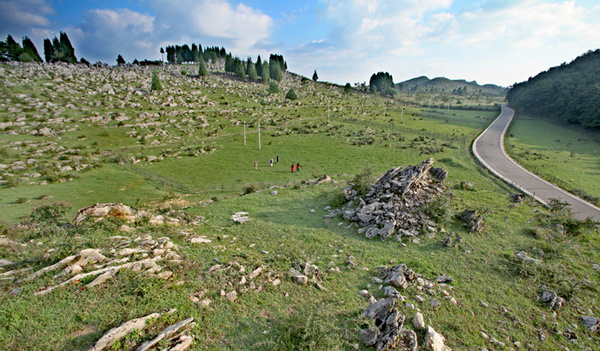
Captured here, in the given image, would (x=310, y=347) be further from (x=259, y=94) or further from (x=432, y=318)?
(x=259, y=94)

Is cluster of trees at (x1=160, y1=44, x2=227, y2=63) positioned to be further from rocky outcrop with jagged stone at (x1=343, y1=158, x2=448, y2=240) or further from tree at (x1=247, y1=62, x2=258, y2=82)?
rocky outcrop with jagged stone at (x1=343, y1=158, x2=448, y2=240)

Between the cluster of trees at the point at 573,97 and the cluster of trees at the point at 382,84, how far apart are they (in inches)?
2721

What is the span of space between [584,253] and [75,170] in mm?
52502

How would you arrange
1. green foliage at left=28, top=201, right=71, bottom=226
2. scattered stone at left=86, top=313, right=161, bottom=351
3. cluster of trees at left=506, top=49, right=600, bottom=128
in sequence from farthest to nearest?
cluster of trees at left=506, top=49, right=600, bottom=128 → green foliage at left=28, top=201, right=71, bottom=226 → scattered stone at left=86, top=313, right=161, bottom=351

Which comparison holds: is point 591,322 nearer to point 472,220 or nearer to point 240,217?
point 472,220

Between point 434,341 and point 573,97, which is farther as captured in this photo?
point 573,97

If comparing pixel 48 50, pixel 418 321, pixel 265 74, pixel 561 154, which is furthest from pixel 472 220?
pixel 48 50

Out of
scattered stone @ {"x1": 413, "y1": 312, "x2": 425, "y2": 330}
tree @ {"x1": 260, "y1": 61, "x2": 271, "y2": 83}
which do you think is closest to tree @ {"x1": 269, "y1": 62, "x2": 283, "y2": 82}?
tree @ {"x1": 260, "y1": 61, "x2": 271, "y2": 83}

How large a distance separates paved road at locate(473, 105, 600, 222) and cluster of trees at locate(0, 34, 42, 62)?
151326 mm

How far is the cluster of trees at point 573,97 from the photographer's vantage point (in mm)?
68125

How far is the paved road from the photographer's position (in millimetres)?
23797

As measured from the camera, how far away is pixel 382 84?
547 feet

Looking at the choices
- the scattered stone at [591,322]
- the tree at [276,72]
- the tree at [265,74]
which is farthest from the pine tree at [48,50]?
the scattered stone at [591,322]

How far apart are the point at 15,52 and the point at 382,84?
181145mm
